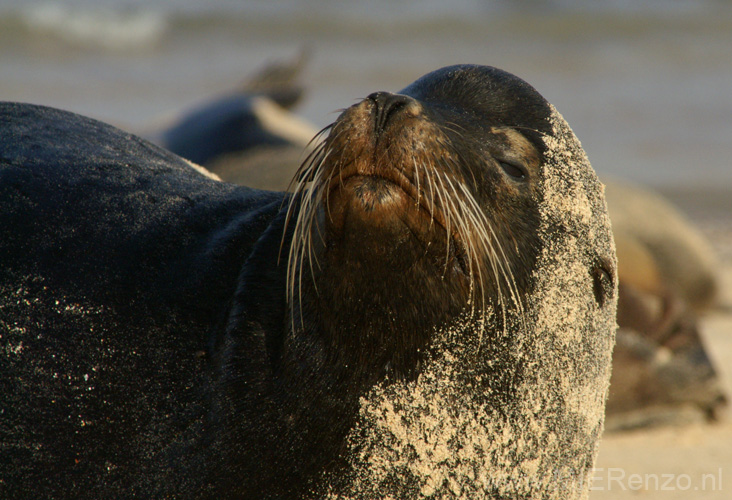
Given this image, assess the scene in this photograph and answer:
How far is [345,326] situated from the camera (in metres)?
2.07

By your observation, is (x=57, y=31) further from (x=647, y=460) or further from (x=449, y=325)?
(x=449, y=325)

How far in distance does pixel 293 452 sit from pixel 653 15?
931 inches

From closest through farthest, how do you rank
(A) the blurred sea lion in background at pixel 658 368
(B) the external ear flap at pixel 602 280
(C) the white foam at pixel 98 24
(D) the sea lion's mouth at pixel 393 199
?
(D) the sea lion's mouth at pixel 393 199
(B) the external ear flap at pixel 602 280
(A) the blurred sea lion in background at pixel 658 368
(C) the white foam at pixel 98 24

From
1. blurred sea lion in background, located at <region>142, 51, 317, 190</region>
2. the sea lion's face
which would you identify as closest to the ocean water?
blurred sea lion in background, located at <region>142, 51, 317, 190</region>

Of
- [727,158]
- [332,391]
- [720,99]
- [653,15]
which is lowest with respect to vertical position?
[332,391]

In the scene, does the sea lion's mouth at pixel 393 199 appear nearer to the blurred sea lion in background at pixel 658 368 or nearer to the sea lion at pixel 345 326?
the sea lion at pixel 345 326

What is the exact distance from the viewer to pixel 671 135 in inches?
545

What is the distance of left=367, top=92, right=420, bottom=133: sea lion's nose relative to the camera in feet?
6.51

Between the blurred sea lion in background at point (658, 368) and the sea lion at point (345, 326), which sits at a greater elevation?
the blurred sea lion in background at point (658, 368)

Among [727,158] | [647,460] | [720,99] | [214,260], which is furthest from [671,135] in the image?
[214,260]

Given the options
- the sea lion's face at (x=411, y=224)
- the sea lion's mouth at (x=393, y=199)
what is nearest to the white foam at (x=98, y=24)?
the sea lion's face at (x=411, y=224)

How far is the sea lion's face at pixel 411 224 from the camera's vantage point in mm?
1953

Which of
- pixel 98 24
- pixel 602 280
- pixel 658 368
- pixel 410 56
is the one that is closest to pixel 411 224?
pixel 602 280

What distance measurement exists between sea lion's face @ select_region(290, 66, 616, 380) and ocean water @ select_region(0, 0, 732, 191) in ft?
33.1
